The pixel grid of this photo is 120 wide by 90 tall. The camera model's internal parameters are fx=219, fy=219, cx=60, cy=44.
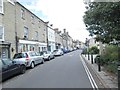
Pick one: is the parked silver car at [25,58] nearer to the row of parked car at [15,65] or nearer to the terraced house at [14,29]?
the row of parked car at [15,65]

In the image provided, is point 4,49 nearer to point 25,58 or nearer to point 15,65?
point 25,58

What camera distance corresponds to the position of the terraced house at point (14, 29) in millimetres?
22578

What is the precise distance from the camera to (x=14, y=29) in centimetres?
2564

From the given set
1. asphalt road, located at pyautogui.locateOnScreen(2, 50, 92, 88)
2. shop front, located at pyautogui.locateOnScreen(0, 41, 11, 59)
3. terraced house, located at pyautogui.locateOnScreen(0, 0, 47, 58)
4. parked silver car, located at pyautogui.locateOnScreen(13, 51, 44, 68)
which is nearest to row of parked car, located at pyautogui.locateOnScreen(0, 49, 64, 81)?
parked silver car, located at pyautogui.locateOnScreen(13, 51, 44, 68)

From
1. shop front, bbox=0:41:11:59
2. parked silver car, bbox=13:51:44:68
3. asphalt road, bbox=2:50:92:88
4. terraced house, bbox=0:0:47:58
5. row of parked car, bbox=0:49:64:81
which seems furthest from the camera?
→ terraced house, bbox=0:0:47:58

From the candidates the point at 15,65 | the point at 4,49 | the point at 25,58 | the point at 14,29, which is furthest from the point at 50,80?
the point at 14,29

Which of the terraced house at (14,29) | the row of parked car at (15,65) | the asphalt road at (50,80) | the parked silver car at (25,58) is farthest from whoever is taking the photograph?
the terraced house at (14,29)

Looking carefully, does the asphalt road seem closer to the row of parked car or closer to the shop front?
the row of parked car

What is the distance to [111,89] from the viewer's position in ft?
28.2

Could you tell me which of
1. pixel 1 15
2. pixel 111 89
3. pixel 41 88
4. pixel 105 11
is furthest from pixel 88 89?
pixel 1 15

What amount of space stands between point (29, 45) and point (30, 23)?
3523 millimetres

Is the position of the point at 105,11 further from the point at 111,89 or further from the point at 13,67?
the point at 13,67

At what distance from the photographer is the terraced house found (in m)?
22.6

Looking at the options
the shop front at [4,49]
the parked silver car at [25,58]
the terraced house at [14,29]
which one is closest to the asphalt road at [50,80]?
the parked silver car at [25,58]
